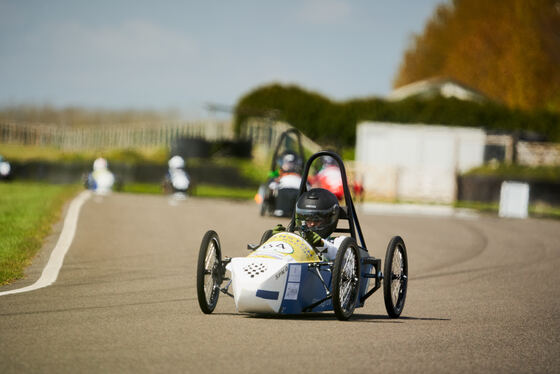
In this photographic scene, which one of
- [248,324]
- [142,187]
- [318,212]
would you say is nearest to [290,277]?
[248,324]

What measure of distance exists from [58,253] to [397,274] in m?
5.40

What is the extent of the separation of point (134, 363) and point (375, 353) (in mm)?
1648

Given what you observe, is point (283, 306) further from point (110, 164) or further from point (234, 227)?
point (110, 164)

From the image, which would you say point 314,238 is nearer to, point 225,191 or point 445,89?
point 225,191

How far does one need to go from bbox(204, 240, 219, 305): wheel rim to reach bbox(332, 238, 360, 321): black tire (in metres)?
1.08

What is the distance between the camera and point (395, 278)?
9055mm

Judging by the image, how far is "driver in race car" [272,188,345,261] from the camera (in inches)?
350

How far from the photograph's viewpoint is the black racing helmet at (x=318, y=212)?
8.93 meters

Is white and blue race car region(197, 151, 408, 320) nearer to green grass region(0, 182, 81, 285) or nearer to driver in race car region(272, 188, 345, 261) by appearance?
driver in race car region(272, 188, 345, 261)

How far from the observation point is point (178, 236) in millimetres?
16547

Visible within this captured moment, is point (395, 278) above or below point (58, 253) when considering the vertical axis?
above

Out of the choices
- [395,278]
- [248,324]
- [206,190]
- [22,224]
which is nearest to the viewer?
[248,324]

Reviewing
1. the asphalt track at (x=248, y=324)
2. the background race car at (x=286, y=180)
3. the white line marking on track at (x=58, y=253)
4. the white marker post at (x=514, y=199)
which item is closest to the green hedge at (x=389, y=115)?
the white marker post at (x=514, y=199)

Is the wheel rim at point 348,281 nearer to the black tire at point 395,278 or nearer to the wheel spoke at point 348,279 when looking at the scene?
the wheel spoke at point 348,279
